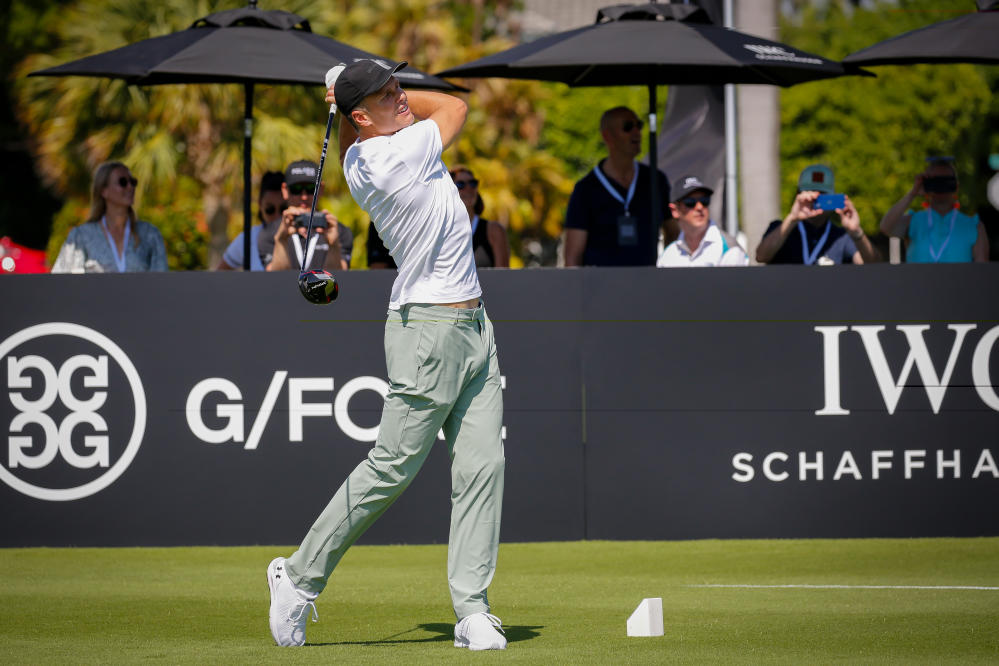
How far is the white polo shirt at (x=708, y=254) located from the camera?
31.7ft

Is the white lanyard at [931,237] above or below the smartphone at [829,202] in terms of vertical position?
below

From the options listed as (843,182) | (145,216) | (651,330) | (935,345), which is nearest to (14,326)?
(651,330)

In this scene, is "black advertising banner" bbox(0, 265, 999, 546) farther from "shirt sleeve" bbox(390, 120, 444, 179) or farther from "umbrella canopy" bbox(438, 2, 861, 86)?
"shirt sleeve" bbox(390, 120, 444, 179)

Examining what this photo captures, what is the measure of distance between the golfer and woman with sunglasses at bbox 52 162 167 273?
413cm

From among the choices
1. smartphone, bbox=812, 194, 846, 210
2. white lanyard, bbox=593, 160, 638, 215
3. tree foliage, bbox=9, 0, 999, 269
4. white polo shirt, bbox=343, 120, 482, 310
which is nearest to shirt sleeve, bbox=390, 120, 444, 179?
white polo shirt, bbox=343, 120, 482, 310

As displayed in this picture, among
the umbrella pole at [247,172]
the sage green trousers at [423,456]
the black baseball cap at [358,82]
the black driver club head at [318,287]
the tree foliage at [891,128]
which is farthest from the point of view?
the tree foliage at [891,128]

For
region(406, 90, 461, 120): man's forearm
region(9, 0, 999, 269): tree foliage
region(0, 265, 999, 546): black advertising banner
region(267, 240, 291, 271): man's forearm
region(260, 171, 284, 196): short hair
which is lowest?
region(0, 265, 999, 546): black advertising banner

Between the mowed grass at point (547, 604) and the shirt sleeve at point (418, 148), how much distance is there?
181cm

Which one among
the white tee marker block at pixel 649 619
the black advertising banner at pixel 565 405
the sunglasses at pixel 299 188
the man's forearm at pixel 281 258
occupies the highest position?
Result: the sunglasses at pixel 299 188

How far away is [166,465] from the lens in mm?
9055

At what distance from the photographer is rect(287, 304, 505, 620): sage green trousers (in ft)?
19.7

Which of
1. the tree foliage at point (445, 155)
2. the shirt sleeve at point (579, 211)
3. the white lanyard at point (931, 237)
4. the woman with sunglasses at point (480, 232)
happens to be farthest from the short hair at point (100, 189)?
the tree foliage at point (445, 155)

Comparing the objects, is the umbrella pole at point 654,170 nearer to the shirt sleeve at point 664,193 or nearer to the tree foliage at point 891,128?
the shirt sleeve at point 664,193

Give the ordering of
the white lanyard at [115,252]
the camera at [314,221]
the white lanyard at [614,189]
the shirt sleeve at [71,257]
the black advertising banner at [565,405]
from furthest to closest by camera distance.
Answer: the white lanyard at [614,189], the white lanyard at [115,252], the shirt sleeve at [71,257], the camera at [314,221], the black advertising banner at [565,405]
